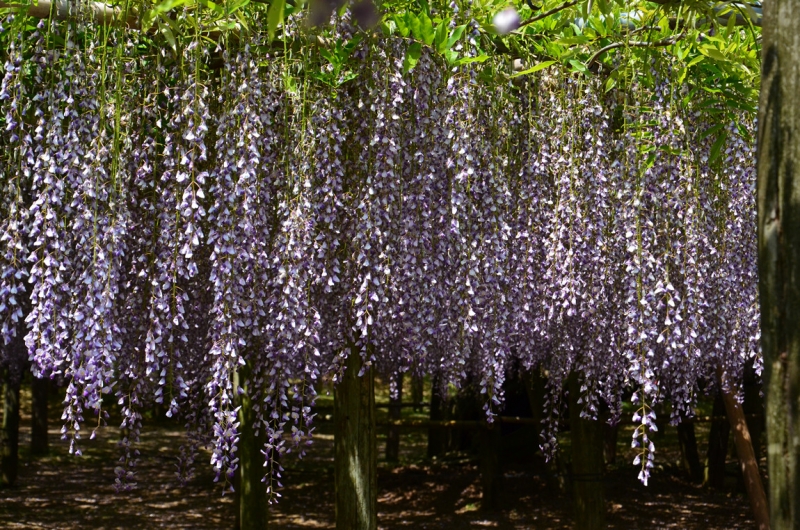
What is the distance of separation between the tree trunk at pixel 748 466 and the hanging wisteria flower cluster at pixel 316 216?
204 centimetres

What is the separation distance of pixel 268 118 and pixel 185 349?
160 centimetres

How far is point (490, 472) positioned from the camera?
10727 millimetres

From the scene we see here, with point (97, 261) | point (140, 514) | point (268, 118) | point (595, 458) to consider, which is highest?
point (268, 118)

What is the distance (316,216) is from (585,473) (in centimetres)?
448

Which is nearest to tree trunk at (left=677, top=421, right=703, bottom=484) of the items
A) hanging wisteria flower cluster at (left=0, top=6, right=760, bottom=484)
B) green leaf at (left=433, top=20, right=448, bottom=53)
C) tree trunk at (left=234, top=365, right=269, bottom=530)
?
tree trunk at (left=234, top=365, right=269, bottom=530)

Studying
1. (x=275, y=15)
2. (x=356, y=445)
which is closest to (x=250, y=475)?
(x=356, y=445)

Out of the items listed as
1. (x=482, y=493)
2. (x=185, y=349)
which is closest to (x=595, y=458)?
(x=482, y=493)

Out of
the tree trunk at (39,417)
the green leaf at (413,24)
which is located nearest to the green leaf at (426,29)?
the green leaf at (413,24)

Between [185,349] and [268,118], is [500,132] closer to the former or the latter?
[268,118]

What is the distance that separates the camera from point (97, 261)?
3.77 meters

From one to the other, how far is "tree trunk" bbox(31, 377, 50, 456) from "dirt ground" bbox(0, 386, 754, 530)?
0.59 meters

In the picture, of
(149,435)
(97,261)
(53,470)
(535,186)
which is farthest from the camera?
(149,435)

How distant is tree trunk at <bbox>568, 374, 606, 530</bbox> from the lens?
25.7 feet

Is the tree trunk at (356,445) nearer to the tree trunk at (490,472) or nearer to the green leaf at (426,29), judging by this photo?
the green leaf at (426,29)
